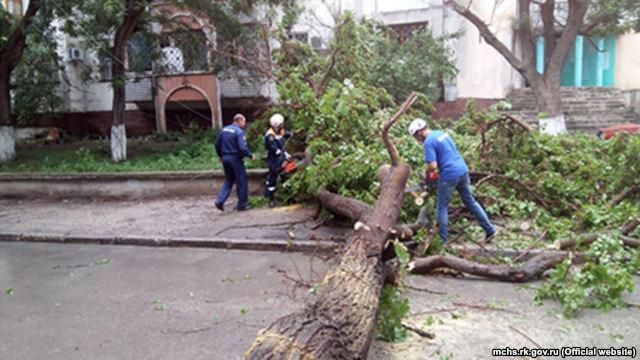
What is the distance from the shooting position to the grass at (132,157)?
1195 centimetres

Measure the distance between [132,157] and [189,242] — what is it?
Answer: 748 centimetres

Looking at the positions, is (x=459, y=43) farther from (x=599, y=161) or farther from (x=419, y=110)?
(x=599, y=161)

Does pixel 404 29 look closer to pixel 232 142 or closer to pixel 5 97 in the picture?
pixel 232 142

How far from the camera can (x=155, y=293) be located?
214 inches

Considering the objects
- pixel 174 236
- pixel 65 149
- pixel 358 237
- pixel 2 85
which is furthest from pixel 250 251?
pixel 65 149

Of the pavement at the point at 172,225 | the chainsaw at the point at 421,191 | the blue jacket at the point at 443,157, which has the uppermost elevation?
the blue jacket at the point at 443,157

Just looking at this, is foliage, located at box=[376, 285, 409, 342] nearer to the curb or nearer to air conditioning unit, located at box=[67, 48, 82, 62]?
the curb

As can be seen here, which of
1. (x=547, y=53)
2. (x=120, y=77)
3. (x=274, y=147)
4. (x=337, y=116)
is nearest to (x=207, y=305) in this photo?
(x=274, y=147)

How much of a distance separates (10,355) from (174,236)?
12.2ft

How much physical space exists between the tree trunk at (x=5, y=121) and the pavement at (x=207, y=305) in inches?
254

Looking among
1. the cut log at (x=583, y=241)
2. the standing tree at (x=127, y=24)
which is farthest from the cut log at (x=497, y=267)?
the standing tree at (x=127, y=24)

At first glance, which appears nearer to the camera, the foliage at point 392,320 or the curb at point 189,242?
the foliage at point 392,320

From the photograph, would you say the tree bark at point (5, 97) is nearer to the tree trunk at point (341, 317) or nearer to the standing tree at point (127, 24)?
the standing tree at point (127, 24)

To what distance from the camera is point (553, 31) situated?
1548cm
